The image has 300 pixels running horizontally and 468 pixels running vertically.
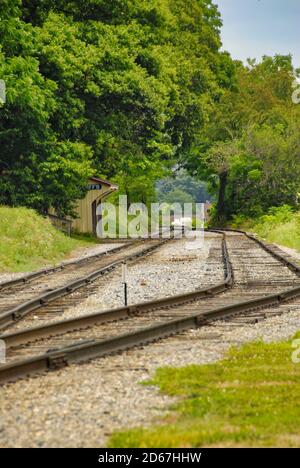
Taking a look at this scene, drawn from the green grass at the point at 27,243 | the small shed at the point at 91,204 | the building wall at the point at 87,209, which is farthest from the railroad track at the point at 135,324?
the building wall at the point at 87,209

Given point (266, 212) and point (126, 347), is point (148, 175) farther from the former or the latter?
point (126, 347)

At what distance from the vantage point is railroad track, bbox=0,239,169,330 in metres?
13.2

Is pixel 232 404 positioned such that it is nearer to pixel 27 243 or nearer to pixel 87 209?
pixel 27 243

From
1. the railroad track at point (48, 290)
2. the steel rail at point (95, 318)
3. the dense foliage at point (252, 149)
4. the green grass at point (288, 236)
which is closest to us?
the steel rail at point (95, 318)

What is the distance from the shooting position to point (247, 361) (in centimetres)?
877

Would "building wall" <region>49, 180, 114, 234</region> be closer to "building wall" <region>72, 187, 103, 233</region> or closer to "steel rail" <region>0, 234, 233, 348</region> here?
"building wall" <region>72, 187, 103, 233</region>

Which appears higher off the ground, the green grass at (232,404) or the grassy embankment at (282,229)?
the green grass at (232,404)

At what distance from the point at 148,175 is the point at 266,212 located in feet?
45.4

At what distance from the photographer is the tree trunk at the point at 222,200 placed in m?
64.2

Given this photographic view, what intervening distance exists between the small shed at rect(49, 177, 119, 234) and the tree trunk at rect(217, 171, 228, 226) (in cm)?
1964

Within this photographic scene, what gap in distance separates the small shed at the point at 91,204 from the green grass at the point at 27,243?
13.1 m

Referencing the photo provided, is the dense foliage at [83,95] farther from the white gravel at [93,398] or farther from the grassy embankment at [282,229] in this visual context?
the white gravel at [93,398]

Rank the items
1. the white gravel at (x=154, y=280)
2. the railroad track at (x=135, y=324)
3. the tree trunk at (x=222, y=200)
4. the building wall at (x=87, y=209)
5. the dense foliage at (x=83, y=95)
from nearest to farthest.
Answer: the railroad track at (x=135, y=324)
the white gravel at (x=154, y=280)
the dense foliage at (x=83, y=95)
the building wall at (x=87, y=209)
the tree trunk at (x=222, y=200)
